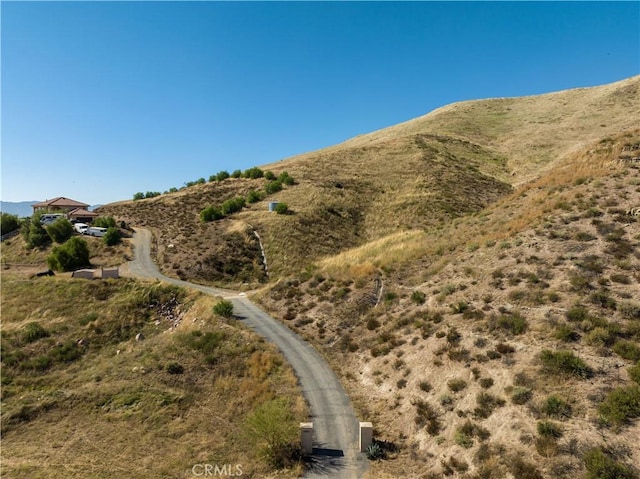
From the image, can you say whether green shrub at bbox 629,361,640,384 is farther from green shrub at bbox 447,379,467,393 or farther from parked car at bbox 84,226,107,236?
parked car at bbox 84,226,107,236

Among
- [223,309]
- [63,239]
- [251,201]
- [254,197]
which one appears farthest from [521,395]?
[63,239]

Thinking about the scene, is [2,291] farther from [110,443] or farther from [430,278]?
[430,278]

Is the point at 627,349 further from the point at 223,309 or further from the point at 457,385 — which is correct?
the point at 223,309

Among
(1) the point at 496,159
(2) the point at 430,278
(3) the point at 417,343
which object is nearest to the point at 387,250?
(2) the point at 430,278

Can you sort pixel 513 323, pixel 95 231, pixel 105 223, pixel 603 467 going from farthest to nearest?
pixel 105 223 → pixel 95 231 → pixel 513 323 → pixel 603 467

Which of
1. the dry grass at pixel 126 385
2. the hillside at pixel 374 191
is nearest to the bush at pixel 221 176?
the hillside at pixel 374 191

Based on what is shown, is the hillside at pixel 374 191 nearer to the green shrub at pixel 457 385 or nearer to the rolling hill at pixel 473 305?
the rolling hill at pixel 473 305

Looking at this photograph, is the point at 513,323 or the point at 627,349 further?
the point at 513,323
